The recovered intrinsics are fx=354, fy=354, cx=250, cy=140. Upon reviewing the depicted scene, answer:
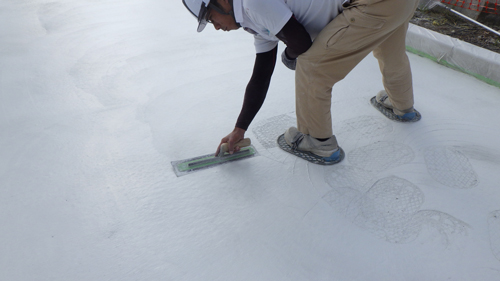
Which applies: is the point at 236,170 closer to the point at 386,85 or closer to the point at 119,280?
the point at 119,280

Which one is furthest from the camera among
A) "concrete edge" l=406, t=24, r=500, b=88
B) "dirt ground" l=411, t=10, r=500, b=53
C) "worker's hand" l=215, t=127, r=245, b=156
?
"dirt ground" l=411, t=10, r=500, b=53

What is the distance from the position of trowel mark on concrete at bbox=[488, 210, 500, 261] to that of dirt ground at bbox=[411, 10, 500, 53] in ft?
6.34

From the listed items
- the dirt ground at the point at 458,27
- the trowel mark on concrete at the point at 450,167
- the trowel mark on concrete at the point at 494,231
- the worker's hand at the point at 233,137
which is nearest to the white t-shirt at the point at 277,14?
the worker's hand at the point at 233,137

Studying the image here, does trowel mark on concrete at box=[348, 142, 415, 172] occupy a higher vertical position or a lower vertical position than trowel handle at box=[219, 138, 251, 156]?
lower

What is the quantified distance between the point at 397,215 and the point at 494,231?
36 cm

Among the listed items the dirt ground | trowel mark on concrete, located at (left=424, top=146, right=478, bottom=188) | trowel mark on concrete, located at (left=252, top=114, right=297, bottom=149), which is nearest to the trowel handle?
trowel mark on concrete, located at (left=252, top=114, right=297, bottom=149)

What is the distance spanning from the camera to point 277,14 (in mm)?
1231

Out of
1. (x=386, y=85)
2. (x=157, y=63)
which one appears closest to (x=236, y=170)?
(x=386, y=85)

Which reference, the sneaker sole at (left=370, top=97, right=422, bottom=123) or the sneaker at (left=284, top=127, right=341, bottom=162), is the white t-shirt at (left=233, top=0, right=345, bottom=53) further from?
the sneaker sole at (left=370, top=97, right=422, bottom=123)

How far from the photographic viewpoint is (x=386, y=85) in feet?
6.38

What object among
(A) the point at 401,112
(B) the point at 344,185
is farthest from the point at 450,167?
(B) the point at 344,185

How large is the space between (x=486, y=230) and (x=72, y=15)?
3499 millimetres

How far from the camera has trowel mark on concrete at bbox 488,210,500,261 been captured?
4.29 ft

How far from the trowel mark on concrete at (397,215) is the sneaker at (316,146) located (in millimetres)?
244
